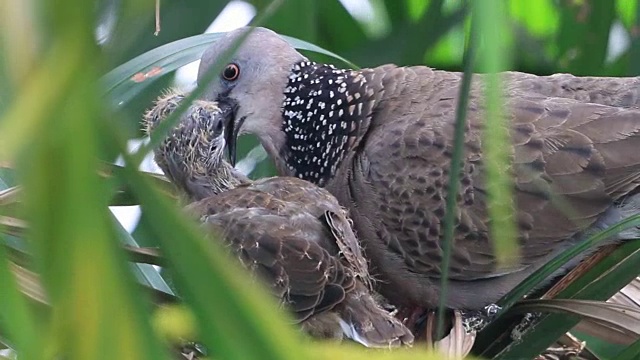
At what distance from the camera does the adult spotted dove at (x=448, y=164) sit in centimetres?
140

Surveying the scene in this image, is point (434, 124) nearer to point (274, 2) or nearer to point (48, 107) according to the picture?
point (274, 2)

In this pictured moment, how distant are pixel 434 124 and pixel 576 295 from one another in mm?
476

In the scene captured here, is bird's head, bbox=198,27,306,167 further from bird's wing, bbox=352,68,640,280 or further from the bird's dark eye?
bird's wing, bbox=352,68,640,280

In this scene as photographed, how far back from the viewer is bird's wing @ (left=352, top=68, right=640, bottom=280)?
4.57 ft

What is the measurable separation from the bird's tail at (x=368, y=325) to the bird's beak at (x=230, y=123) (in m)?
0.64

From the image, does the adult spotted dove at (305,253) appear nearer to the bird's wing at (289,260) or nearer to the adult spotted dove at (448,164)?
the bird's wing at (289,260)

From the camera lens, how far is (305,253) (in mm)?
1093

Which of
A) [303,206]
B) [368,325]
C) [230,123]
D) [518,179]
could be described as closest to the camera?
[368,325]

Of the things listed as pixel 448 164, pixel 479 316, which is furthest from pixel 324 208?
pixel 479 316

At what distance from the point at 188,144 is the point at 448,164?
0.46 metres

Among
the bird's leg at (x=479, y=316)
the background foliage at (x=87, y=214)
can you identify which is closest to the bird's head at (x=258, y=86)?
the bird's leg at (x=479, y=316)

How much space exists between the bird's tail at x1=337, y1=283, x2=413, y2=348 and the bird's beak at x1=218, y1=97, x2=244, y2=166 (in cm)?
64

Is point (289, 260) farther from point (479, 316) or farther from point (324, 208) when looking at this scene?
point (479, 316)

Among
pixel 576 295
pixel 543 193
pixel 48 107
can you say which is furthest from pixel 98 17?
pixel 543 193
